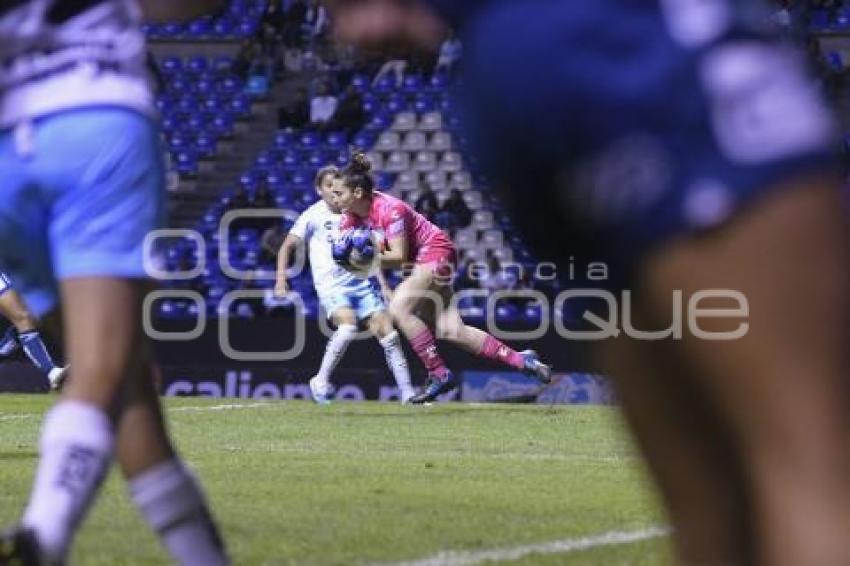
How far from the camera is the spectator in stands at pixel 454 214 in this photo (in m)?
22.7

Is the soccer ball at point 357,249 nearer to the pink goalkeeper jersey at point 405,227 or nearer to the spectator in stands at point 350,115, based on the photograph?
the pink goalkeeper jersey at point 405,227

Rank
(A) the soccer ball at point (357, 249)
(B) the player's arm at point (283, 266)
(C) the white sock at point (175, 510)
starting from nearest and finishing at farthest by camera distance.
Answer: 1. (C) the white sock at point (175, 510)
2. (A) the soccer ball at point (357, 249)
3. (B) the player's arm at point (283, 266)

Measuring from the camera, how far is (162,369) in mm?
19328

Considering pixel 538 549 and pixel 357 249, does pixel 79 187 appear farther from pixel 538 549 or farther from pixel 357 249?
pixel 357 249

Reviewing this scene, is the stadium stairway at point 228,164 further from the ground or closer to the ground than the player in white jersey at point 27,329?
closer to the ground

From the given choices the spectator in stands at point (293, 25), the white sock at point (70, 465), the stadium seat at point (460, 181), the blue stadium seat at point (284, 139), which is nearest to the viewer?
the white sock at point (70, 465)

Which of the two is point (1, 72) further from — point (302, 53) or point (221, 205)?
point (302, 53)

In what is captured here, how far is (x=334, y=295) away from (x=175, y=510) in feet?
40.7

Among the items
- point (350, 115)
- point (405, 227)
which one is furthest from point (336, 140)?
point (405, 227)

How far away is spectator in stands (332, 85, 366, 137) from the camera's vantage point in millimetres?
25734

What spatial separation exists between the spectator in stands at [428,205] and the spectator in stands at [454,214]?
0.07 m

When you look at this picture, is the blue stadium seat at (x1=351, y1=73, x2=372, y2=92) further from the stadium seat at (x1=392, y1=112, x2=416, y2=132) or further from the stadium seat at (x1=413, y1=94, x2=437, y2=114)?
the stadium seat at (x1=392, y1=112, x2=416, y2=132)

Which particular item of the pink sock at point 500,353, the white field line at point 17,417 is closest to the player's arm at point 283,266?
the pink sock at point 500,353

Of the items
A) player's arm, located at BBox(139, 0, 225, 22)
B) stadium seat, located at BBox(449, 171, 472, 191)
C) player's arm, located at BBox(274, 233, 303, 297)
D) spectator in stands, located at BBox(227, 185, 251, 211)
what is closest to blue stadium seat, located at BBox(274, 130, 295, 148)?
spectator in stands, located at BBox(227, 185, 251, 211)
